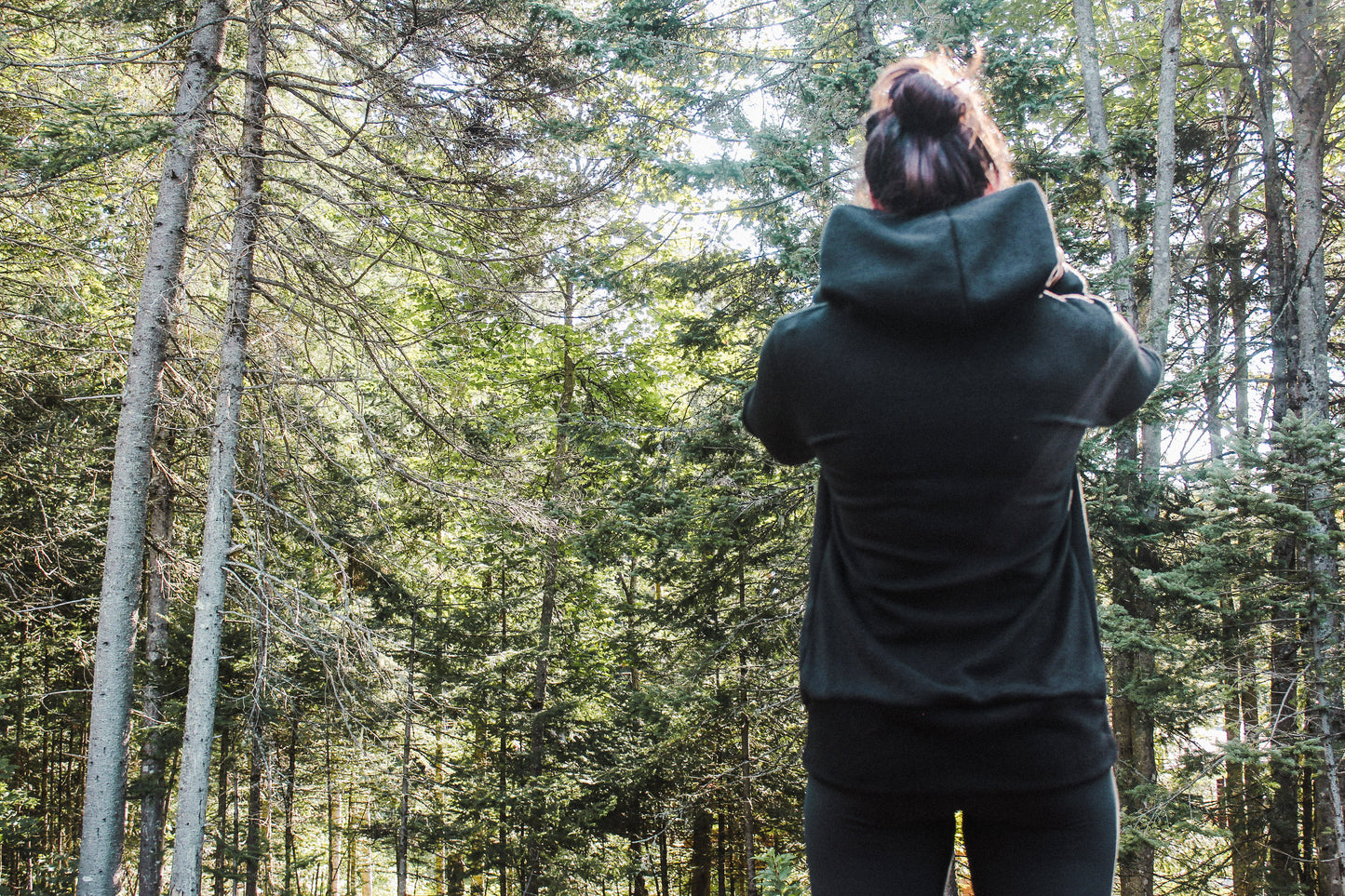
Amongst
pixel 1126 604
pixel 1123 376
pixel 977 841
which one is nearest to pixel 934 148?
pixel 1123 376

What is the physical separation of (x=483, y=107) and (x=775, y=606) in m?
5.11

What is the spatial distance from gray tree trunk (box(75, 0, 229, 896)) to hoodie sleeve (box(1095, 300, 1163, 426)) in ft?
23.0

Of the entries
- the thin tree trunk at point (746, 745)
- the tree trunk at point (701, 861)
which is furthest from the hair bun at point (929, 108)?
the tree trunk at point (701, 861)

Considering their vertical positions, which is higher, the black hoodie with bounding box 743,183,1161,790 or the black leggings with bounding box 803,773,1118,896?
the black hoodie with bounding box 743,183,1161,790

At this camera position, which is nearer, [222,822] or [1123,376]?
[1123,376]

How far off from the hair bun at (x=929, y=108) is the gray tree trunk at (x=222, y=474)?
632 cm

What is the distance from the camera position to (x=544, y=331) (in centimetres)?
779

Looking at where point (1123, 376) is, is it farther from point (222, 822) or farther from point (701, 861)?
point (701, 861)

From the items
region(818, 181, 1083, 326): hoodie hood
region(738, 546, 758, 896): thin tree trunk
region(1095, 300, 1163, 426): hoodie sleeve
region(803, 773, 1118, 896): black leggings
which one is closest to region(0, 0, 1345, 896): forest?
region(738, 546, 758, 896): thin tree trunk

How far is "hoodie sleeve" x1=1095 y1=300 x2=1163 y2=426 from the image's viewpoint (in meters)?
0.99

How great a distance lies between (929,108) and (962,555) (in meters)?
0.59

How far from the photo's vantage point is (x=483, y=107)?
6641 mm

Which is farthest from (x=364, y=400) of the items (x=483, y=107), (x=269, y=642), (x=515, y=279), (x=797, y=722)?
(x=797, y=722)

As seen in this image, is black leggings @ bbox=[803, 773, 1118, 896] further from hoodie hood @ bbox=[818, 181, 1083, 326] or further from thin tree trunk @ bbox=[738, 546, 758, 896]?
thin tree trunk @ bbox=[738, 546, 758, 896]
